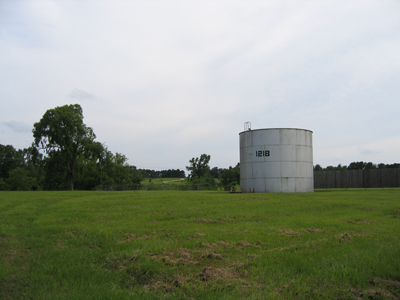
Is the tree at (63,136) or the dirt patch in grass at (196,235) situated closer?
the dirt patch in grass at (196,235)

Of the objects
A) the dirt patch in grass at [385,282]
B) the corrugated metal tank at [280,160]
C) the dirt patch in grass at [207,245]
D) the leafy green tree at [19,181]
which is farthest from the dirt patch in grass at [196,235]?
the leafy green tree at [19,181]

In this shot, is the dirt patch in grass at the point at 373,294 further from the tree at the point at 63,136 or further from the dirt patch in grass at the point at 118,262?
the tree at the point at 63,136

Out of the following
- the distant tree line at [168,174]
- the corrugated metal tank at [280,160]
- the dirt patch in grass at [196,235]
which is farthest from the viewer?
the distant tree line at [168,174]

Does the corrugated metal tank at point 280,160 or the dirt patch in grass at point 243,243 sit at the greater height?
the corrugated metal tank at point 280,160

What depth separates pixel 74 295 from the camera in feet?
14.1

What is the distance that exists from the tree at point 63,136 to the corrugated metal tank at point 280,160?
110 feet

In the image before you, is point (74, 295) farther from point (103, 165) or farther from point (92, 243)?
point (103, 165)

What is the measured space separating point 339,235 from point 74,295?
6.53 meters

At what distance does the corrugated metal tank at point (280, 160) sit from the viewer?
32312mm

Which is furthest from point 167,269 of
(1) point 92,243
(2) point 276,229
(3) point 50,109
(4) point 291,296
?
(3) point 50,109

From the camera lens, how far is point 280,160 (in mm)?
32344

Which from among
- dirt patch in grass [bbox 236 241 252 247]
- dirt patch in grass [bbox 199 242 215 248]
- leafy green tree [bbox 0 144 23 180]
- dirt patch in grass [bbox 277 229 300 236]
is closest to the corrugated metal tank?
dirt patch in grass [bbox 277 229 300 236]

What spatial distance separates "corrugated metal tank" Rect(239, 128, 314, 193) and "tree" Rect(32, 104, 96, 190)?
3367 cm

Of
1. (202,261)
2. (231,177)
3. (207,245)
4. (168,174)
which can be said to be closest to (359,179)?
(207,245)
